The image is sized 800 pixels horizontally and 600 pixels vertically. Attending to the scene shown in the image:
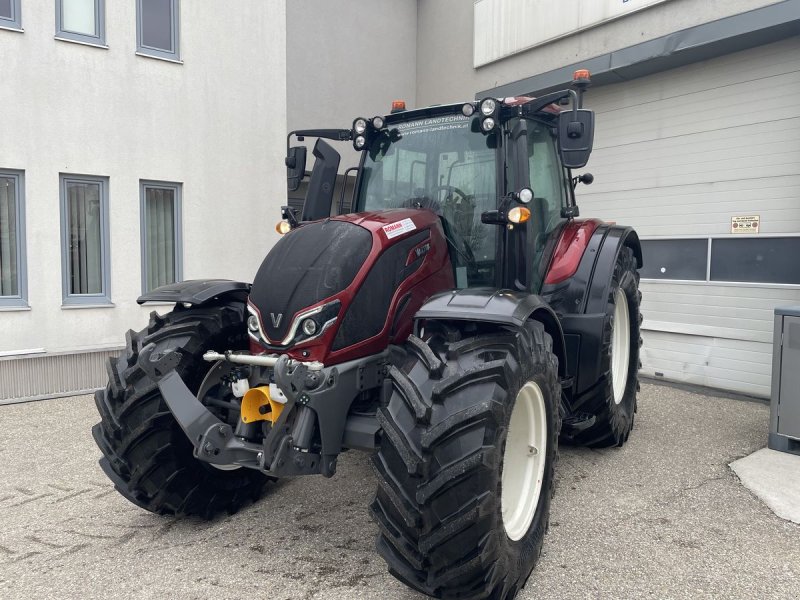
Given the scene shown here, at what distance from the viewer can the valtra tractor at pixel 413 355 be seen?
2404 millimetres

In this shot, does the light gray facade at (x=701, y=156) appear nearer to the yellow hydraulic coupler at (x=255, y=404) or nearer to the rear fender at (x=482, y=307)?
the rear fender at (x=482, y=307)

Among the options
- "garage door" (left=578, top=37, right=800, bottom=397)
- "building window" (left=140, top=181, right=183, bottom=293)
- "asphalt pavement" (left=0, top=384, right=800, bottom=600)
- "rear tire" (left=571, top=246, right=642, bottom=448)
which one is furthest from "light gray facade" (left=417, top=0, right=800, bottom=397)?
"building window" (left=140, top=181, right=183, bottom=293)

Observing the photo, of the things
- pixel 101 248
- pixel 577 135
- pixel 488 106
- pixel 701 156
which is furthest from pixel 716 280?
pixel 101 248

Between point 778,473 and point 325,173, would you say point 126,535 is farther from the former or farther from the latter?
point 778,473

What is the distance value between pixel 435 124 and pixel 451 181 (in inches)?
15.2

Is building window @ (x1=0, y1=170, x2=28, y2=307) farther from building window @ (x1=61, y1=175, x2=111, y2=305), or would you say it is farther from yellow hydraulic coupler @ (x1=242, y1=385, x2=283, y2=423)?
yellow hydraulic coupler @ (x1=242, y1=385, x2=283, y2=423)

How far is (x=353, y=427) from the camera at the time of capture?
2.80 meters

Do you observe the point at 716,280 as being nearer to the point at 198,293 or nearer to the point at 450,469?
the point at 450,469

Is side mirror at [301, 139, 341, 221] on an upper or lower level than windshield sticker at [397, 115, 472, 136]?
lower

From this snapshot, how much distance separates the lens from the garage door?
20.1 feet

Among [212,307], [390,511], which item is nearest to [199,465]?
[212,307]

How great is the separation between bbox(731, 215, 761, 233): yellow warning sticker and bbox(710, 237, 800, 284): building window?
0.09 m

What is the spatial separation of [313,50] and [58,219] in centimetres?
495

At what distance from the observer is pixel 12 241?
640 centimetres
